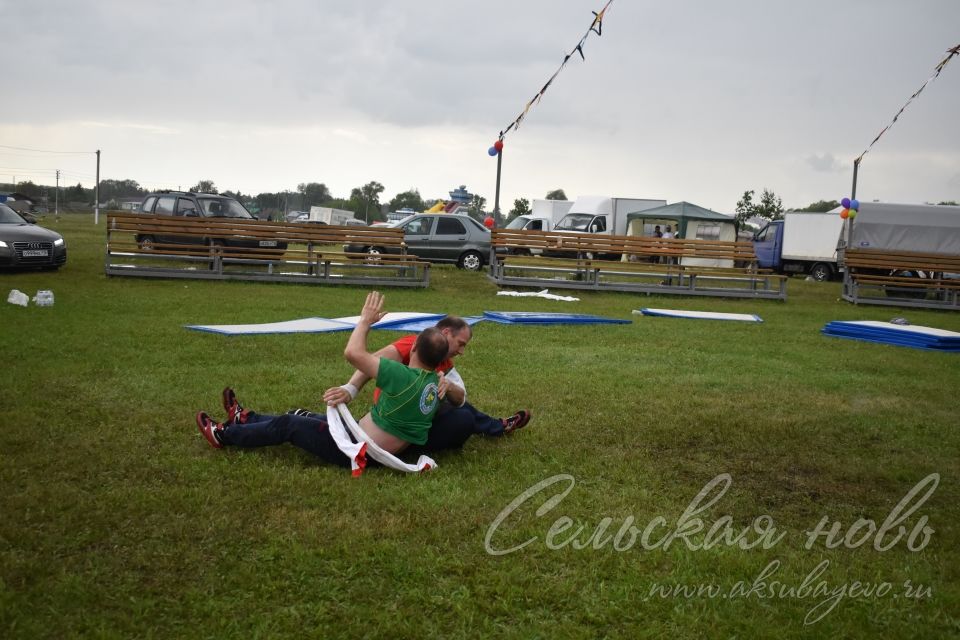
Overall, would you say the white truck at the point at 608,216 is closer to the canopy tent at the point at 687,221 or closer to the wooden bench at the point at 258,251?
the canopy tent at the point at 687,221

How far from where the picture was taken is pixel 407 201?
86.5 m

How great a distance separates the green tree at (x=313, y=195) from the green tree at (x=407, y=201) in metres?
7.07

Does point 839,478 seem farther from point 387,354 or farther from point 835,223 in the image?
point 835,223

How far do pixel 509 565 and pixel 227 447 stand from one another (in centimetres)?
223

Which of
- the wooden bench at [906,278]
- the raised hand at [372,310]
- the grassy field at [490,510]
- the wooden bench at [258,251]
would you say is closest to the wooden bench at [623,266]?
the wooden bench at [906,278]

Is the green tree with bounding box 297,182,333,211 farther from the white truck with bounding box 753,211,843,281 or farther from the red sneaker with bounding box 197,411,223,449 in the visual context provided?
the red sneaker with bounding box 197,411,223,449

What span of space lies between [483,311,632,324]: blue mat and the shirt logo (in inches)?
272

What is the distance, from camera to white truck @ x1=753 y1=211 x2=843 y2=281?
2722 centimetres

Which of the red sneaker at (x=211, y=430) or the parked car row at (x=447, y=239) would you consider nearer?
the red sneaker at (x=211, y=430)

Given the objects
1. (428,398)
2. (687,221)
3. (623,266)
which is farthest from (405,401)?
(687,221)

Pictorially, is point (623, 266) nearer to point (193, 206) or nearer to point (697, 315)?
point (697, 315)

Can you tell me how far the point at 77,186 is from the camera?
65.5 meters

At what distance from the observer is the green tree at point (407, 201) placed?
82.8 m

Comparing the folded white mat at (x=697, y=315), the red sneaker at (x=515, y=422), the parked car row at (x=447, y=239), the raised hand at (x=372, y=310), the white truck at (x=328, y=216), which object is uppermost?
the white truck at (x=328, y=216)
